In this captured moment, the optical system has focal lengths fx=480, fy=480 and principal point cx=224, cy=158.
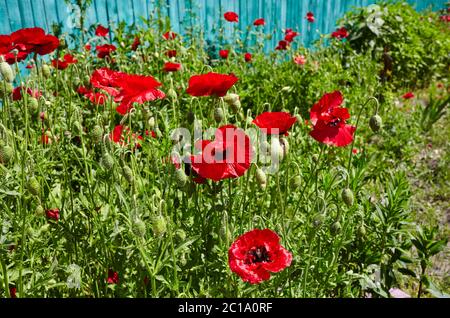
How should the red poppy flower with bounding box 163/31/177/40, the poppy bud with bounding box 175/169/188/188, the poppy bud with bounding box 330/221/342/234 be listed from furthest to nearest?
the red poppy flower with bounding box 163/31/177/40, the poppy bud with bounding box 330/221/342/234, the poppy bud with bounding box 175/169/188/188

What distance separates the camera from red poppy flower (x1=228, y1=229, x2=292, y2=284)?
1.26m

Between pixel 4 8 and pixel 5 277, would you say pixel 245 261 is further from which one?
pixel 4 8

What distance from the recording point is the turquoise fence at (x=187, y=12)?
4.01m

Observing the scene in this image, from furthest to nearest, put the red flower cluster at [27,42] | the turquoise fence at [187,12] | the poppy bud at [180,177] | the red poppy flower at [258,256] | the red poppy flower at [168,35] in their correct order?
the turquoise fence at [187,12] → the red poppy flower at [168,35] → the red flower cluster at [27,42] → the poppy bud at [180,177] → the red poppy flower at [258,256]

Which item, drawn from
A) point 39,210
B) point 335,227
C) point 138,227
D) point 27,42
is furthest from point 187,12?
point 138,227

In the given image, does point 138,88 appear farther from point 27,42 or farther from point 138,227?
point 27,42

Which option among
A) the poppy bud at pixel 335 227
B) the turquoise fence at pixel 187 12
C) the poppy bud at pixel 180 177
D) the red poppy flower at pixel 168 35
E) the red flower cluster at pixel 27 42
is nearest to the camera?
the poppy bud at pixel 180 177

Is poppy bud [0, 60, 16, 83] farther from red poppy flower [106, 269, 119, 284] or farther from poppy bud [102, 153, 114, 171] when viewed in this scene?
red poppy flower [106, 269, 119, 284]

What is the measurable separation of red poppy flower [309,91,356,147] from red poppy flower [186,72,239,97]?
342 millimetres

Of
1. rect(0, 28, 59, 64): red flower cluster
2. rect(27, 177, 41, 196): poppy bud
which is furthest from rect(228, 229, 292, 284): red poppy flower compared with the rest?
rect(0, 28, 59, 64): red flower cluster

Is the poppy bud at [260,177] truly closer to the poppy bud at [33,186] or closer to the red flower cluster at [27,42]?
the poppy bud at [33,186]

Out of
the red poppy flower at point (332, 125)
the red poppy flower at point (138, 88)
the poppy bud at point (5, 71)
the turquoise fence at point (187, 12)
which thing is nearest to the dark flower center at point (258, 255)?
the red poppy flower at point (332, 125)

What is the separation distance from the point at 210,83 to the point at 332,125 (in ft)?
1.46
